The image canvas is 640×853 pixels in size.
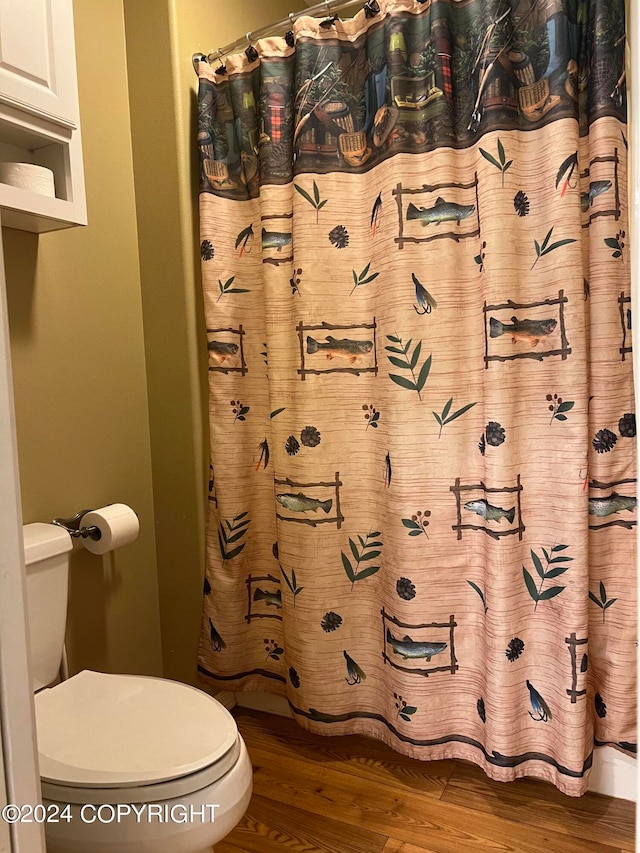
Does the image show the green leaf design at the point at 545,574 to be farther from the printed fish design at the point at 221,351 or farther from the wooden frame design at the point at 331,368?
the printed fish design at the point at 221,351

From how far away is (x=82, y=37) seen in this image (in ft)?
5.76

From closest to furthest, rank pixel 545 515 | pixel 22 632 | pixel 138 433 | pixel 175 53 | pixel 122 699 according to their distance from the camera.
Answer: pixel 22 632
pixel 122 699
pixel 545 515
pixel 175 53
pixel 138 433

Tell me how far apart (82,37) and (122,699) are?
1.78 meters

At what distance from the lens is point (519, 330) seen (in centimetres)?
154

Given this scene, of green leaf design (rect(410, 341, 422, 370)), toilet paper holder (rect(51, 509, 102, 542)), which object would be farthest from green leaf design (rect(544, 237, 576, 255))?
toilet paper holder (rect(51, 509, 102, 542))

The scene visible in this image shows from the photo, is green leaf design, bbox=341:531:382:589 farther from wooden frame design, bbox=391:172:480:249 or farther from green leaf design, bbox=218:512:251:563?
wooden frame design, bbox=391:172:480:249

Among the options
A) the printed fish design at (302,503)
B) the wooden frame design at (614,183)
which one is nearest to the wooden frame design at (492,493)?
the printed fish design at (302,503)

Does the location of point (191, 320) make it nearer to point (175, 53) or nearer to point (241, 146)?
point (241, 146)

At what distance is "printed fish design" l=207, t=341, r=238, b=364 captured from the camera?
6.34 ft

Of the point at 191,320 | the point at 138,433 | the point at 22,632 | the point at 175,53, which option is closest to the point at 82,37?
the point at 175,53

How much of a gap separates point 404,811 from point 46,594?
1082 mm

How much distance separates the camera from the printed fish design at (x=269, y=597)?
2.00 m

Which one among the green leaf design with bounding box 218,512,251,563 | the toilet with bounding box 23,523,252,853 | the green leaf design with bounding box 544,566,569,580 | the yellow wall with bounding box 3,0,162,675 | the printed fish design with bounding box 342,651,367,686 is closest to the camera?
the toilet with bounding box 23,523,252,853

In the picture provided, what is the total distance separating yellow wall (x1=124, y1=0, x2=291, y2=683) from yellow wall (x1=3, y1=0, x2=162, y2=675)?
4 centimetres
